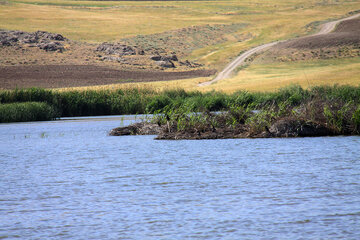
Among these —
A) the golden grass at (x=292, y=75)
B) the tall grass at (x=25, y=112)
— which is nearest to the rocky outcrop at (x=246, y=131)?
the tall grass at (x=25, y=112)

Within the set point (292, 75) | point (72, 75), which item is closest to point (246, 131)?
point (292, 75)

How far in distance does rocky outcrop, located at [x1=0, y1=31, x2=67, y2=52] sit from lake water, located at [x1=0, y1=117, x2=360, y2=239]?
3897 inches

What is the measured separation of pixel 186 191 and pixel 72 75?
8203 centimetres

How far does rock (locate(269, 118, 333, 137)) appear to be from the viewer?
91.0 feet

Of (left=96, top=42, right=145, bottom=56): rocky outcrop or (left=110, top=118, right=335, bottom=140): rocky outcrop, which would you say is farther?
(left=96, top=42, right=145, bottom=56): rocky outcrop

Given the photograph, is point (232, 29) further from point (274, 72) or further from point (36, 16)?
point (274, 72)

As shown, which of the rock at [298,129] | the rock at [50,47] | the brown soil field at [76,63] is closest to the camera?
the rock at [298,129]

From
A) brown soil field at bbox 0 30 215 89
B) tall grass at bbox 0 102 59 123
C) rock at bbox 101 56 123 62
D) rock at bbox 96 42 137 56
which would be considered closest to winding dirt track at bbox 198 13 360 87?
brown soil field at bbox 0 30 215 89

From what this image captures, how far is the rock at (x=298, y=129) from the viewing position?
91.0 feet

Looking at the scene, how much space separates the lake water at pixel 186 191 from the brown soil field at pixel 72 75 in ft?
190

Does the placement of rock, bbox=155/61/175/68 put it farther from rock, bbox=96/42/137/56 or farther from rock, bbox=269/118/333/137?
rock, bbox=269/118/333/137

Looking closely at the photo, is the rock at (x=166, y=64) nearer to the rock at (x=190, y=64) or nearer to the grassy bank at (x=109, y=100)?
the rock at (x=190, y=64)

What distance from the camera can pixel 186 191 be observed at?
15.1 m

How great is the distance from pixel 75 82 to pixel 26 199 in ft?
240
